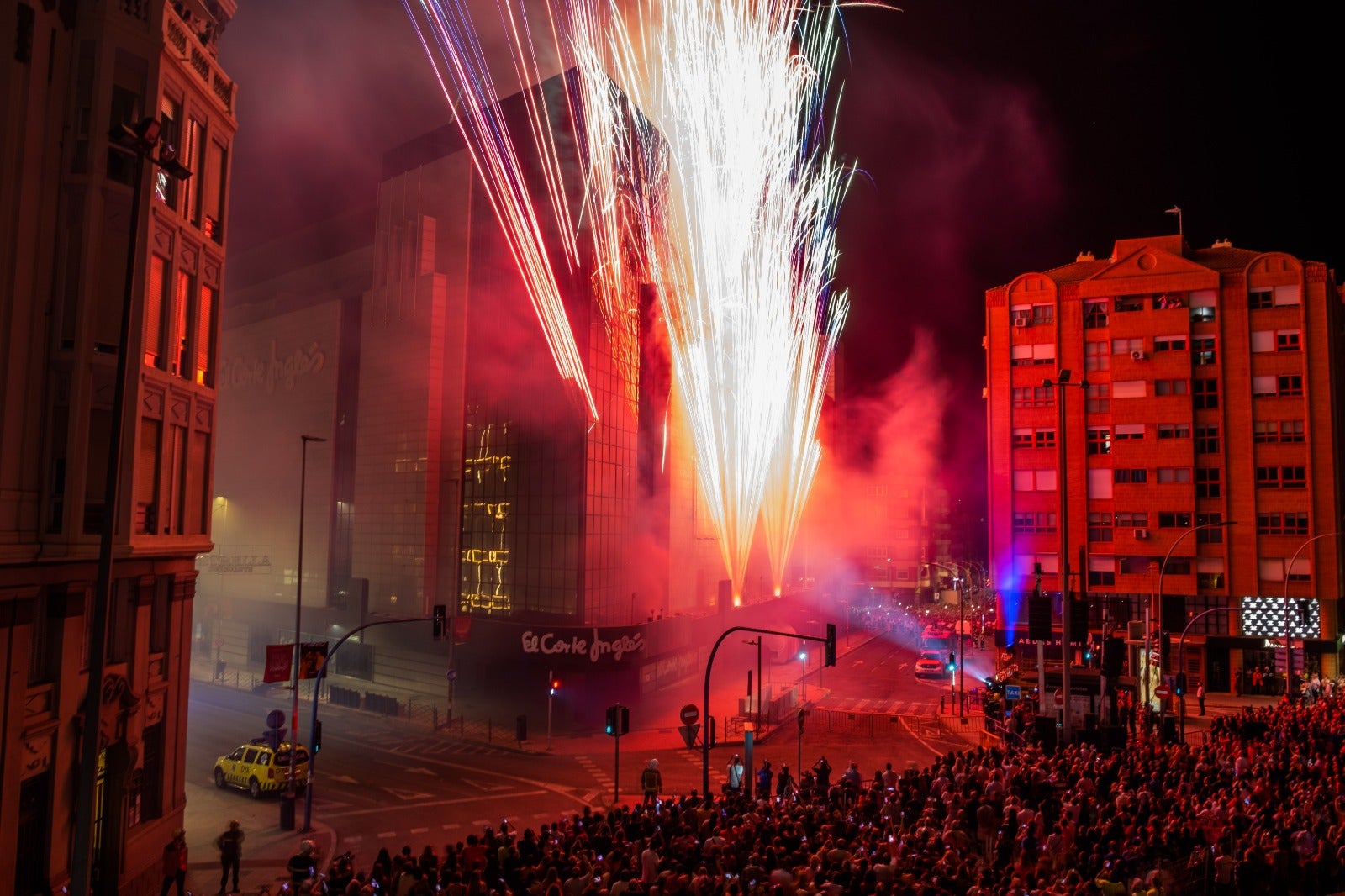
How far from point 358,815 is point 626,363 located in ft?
87.3

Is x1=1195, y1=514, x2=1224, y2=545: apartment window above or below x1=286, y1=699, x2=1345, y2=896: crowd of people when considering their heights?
above

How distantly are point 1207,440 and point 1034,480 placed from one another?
9.72 metres

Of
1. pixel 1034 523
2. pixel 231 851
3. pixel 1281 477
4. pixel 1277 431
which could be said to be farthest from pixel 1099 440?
pixel 231 851

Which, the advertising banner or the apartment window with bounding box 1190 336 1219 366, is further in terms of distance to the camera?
the apartment window with bounding box 1190 336 1219 366

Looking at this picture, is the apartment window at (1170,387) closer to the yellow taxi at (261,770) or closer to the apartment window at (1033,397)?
the apartment window at (1033,397)

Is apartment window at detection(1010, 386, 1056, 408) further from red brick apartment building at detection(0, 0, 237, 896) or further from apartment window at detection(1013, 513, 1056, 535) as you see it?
red brick apartment building at detection(0, 0, 237, 896)

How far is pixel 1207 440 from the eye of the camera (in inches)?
1998

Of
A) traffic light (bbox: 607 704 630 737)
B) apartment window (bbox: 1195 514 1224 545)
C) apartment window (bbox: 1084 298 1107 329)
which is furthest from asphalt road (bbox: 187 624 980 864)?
apartment window (bbox: 1084 298 1107 329)

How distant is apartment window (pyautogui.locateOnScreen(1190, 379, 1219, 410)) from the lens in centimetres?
5084

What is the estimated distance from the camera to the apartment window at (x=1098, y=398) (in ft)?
175

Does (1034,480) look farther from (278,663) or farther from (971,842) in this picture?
(278,663)

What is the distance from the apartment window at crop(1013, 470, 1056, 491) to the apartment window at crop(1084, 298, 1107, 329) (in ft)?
31.0

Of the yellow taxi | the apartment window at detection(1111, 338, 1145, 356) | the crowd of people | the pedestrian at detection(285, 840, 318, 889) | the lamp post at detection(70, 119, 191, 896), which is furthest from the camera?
the apartment window at detection(1111, 338, 1145, 356)

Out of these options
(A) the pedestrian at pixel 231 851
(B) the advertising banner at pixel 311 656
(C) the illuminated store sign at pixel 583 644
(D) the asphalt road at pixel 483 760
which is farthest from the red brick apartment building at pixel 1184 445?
(A) the pedestrian at pixel 231 851
